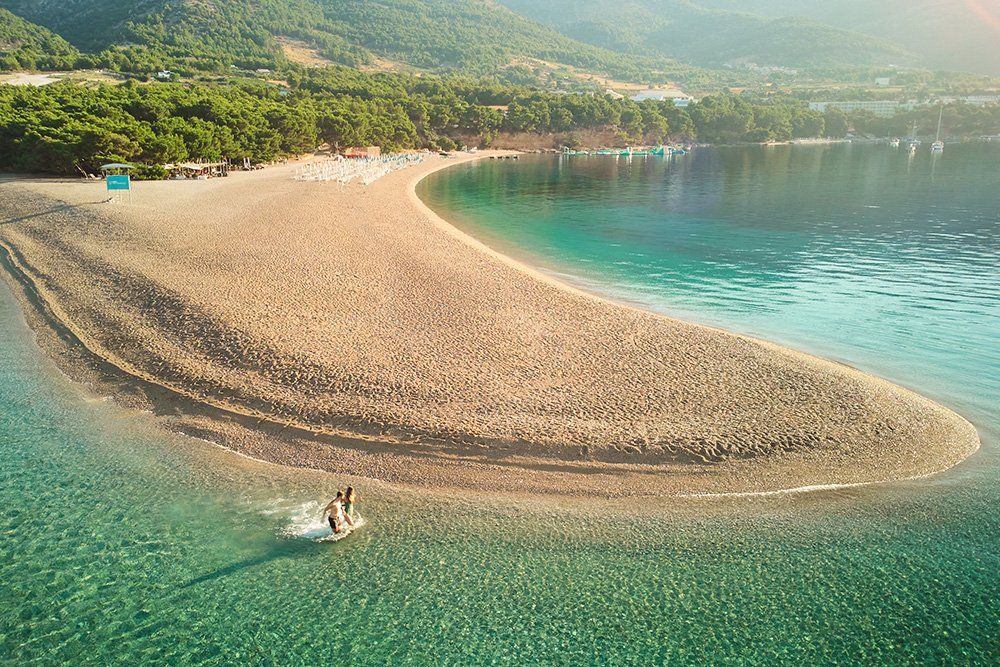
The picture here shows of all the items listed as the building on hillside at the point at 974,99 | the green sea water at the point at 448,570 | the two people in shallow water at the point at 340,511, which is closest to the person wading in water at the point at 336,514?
the two people in shallow water at the point at 340,511

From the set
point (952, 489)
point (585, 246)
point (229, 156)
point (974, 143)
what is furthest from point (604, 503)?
point (974, 143)

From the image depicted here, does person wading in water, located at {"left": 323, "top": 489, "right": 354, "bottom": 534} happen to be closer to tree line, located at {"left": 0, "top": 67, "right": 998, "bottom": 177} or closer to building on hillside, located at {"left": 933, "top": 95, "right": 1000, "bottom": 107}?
tree line, located at {"left": 0, "top": 67, "right": 998, "bottom": 177}

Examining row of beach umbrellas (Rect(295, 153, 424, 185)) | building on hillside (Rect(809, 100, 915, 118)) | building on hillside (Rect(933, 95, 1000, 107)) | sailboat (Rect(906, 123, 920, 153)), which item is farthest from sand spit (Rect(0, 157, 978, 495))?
building on hillside (Rect(933, 95, 1000, 107))

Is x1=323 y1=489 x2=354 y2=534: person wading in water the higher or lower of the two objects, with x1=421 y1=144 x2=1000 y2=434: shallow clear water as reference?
lower

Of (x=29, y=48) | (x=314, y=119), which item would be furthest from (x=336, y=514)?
(x=29, y=48)

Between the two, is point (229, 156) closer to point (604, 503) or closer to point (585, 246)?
point (585, 246)

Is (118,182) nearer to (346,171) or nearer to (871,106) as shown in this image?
(346,171)

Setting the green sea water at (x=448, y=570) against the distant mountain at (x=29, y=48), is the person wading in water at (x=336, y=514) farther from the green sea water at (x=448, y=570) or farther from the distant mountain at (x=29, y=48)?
the distant mountain at (x=29, y=48)

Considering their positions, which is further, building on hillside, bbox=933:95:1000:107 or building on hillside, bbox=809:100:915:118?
building on hillside, bbox=933:95:1000:107
